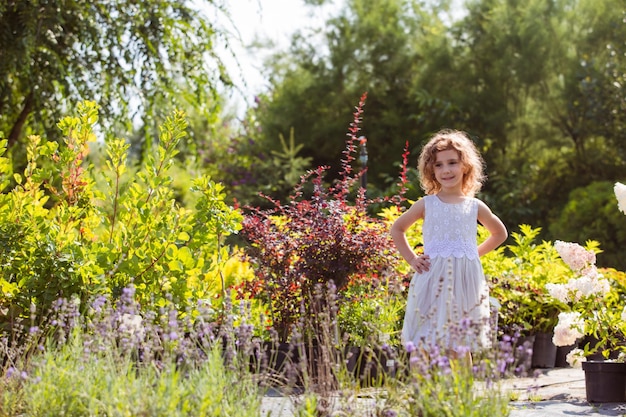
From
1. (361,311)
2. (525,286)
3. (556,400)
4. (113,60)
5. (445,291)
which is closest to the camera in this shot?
(445,291)

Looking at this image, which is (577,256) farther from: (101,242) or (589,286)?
(101,242)

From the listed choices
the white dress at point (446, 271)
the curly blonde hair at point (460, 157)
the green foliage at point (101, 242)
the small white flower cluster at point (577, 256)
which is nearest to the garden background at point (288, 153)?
the green foliage at point (101, 242)

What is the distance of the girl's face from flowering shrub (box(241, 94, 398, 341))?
1.01m

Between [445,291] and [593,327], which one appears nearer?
[445,291]

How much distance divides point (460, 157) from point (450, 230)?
0.36m

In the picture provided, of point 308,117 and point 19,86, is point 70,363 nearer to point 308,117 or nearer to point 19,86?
point 19,86

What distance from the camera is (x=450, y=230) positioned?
3.96 metres

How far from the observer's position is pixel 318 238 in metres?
5.02

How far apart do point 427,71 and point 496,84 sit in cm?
122

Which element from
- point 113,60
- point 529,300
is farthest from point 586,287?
point 113,60

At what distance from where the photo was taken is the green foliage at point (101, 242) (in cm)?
453

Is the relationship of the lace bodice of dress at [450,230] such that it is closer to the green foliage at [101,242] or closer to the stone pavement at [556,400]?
the stone pavement at [556,400]

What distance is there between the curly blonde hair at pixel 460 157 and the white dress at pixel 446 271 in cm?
18

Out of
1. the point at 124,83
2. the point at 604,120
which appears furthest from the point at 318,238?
the point at 604,120
